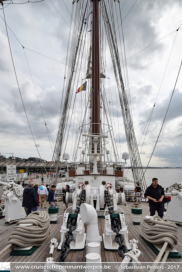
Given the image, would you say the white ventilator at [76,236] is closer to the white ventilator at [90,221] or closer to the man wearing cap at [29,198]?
the white ventilator at [90,221]

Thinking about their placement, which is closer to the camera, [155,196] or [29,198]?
[155,196]

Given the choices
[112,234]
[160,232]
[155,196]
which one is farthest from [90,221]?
[155,196]

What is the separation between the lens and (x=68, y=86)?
18.4 metres

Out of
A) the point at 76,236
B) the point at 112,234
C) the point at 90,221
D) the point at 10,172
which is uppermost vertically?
the point at 10,172

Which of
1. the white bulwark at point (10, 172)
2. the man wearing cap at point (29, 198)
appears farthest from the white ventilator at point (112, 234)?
the white bulwark at point (10, 172)

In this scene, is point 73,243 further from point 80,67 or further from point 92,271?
point 80,67

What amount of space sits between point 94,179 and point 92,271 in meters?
5.12

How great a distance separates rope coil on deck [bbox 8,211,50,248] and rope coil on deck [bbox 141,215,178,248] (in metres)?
2.07

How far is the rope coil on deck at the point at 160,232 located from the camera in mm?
3178

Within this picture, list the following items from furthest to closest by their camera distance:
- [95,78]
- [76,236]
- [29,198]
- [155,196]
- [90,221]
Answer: [95,78], [29,198], [155,196], [76,236], [90,221]

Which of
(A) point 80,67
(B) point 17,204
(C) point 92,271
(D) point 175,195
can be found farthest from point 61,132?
(C) point 92,271

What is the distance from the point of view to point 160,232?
341 cm

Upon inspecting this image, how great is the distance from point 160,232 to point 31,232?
238cm

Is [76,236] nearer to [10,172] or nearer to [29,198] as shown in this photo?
[29,198]
